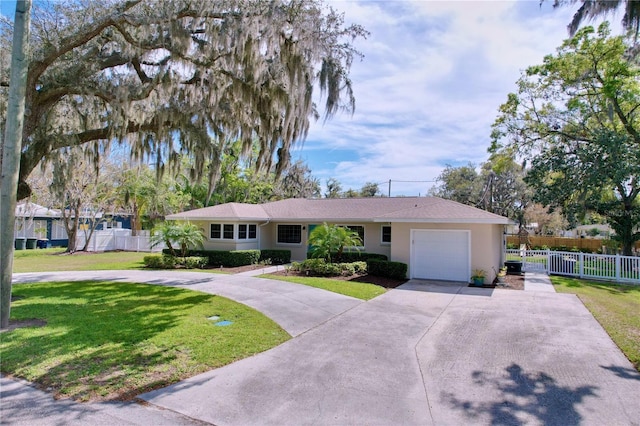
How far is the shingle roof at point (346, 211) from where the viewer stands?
45.8 ft

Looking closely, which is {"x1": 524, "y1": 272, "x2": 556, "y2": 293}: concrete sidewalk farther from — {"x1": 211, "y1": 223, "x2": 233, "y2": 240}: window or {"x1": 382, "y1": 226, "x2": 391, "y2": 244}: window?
{"x1": 211, "y1": 223, "x2": 233, "y2": 240}: window

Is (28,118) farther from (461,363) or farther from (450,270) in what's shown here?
(450,270)

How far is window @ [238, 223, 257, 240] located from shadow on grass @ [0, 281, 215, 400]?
332 inches

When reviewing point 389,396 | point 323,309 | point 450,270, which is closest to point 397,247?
point 450,270

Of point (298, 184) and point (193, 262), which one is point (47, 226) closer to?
point (193, 262)

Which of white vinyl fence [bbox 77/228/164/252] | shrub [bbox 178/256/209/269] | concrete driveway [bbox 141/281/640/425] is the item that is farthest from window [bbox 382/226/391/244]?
white vinyl fence [bbox 77/228/164/252]

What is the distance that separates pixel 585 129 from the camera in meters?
19.5

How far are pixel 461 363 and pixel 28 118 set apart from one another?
33.8ft

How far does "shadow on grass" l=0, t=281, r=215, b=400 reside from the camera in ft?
14.4

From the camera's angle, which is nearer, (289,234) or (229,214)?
(229,214)

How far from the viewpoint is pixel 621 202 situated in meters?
20.4

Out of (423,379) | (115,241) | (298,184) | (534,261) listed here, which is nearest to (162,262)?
(115,241)

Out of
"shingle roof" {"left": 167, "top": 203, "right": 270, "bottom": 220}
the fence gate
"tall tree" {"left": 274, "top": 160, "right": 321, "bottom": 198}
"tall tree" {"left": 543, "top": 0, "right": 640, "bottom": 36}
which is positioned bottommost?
the fence gate

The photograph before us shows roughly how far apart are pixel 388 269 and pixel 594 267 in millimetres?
8948
